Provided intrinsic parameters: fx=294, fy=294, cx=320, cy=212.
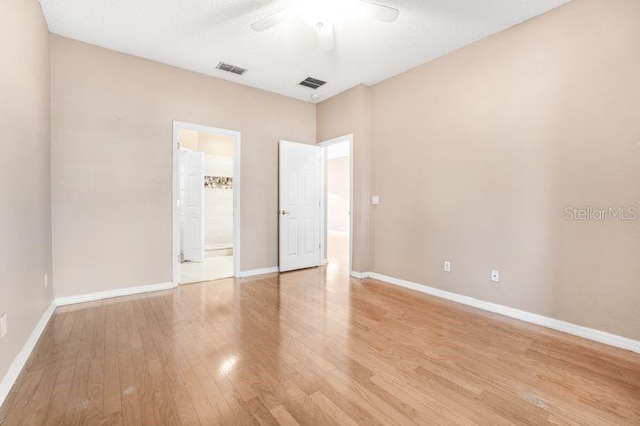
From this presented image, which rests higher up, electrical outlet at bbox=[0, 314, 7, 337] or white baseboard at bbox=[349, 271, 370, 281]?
electrical outlet at bbox=[0, 314, 7, 337]

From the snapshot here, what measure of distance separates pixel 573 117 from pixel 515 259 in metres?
1.39

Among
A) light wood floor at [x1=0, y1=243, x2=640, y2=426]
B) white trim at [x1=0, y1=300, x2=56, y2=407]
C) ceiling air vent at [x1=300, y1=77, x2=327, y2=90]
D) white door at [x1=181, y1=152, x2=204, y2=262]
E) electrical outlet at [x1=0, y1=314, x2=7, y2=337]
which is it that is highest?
ceiling air vent at [x1=300, y1=77, x2=327, y2=90]

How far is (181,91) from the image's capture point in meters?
3.99

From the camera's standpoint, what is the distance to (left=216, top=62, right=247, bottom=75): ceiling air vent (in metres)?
3.90

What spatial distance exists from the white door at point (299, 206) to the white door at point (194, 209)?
191 centimetres

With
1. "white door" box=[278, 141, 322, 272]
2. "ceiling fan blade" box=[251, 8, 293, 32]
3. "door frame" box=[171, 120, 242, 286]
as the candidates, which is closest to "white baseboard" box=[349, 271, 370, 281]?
"white door" box=[278, 141, 322, 272]

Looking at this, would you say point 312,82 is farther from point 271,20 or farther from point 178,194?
point 178,194

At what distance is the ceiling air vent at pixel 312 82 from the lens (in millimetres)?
4328

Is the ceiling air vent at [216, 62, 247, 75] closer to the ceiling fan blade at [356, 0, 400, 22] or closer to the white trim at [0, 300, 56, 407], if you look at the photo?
the ceiling fan blade at [356, 0, 400, 22]

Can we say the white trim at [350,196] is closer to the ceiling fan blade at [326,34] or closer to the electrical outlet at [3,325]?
the ceiling fan blade at [326,34]

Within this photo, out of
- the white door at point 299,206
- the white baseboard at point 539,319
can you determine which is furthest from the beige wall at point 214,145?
the white baseboard at point 539,319

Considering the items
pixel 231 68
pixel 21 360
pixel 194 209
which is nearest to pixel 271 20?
pixel 231 68

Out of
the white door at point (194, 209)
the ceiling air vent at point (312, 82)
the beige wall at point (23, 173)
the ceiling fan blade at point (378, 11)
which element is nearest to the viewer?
the beige wall at point (23, 173)

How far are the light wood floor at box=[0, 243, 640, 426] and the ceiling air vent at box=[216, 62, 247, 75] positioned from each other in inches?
121
